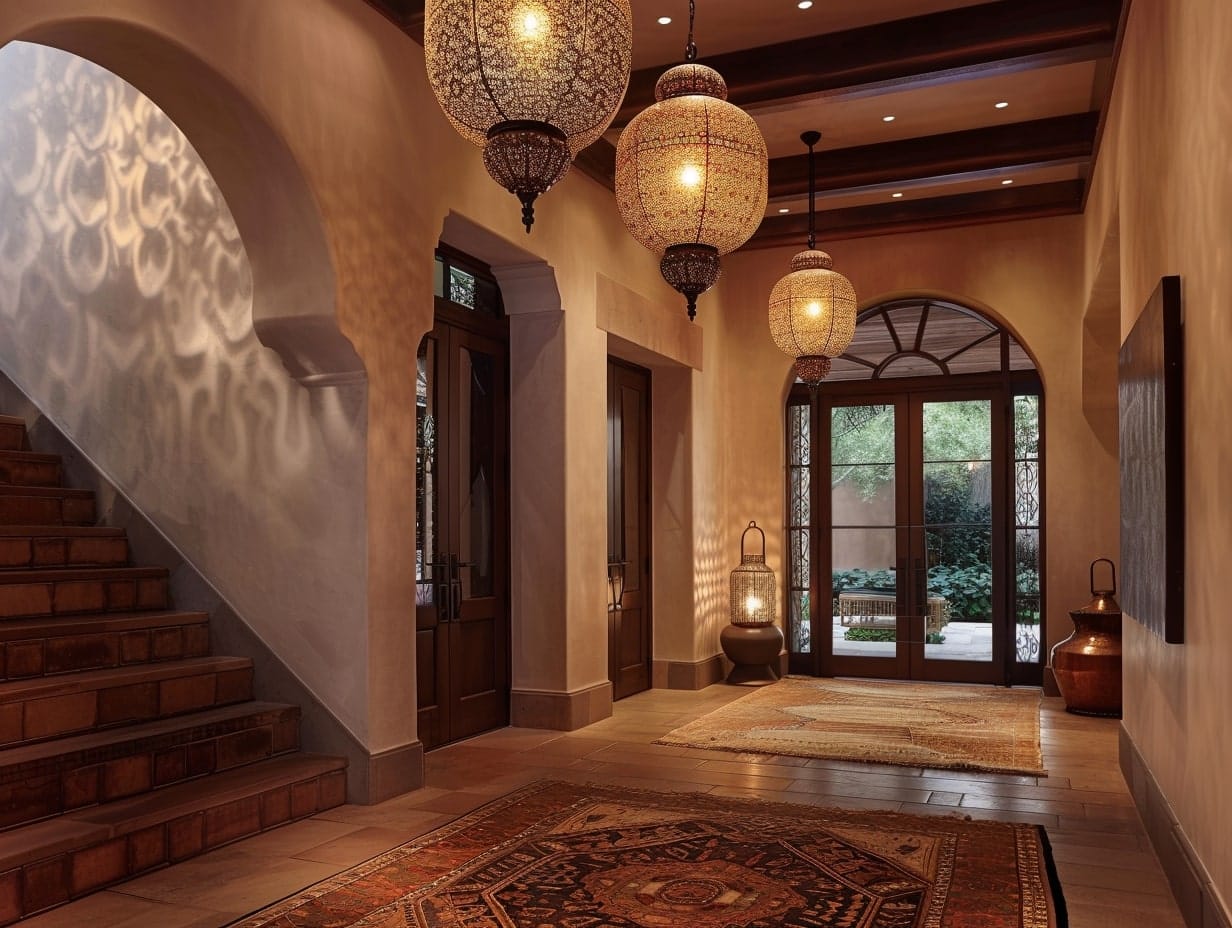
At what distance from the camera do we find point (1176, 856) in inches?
147

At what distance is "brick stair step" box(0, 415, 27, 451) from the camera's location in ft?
19.3

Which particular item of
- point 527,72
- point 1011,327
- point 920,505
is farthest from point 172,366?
point 1011,327

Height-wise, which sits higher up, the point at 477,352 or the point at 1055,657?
the point at 477,352

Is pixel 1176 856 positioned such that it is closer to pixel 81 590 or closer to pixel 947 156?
pixel 81 590

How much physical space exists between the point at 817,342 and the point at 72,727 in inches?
191

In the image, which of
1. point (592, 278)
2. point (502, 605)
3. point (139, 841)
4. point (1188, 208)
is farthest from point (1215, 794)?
point (592, 278)

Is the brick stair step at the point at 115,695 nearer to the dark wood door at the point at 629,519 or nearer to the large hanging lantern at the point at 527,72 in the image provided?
the large hanging lantern at the point at 527,72

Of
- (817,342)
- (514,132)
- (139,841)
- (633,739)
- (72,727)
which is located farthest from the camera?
(817,342)

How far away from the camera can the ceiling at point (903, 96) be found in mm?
5602

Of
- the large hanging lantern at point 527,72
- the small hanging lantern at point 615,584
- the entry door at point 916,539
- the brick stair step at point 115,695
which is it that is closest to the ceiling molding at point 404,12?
the large hanging lantern at point 527,72

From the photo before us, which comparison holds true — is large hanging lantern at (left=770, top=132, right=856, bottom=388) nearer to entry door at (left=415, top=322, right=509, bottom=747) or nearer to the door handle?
entry door at (left=415, top=322, right=509, bottom=747)

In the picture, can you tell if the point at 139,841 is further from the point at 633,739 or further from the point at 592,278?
the point at 592,278

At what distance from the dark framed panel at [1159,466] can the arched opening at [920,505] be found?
4428 millimetres

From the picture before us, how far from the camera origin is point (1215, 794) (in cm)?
313
